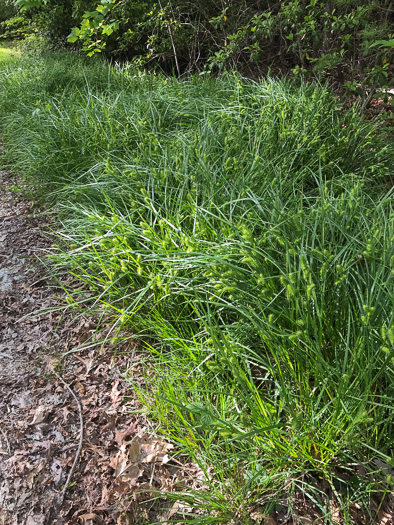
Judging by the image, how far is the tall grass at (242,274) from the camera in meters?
1.26

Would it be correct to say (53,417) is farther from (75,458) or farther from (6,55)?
(6,55)

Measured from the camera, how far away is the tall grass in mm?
1263

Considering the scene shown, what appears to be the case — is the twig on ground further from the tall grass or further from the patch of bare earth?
the tall grass

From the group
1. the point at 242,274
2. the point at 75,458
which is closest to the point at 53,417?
the point at 75,458

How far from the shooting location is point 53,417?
170 centimetres

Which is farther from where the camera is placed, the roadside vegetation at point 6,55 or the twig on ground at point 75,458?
the roadside vegetation at point 6,55

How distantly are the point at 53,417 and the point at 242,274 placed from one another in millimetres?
1075

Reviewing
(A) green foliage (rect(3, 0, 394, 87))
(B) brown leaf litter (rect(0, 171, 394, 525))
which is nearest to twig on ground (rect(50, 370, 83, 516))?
(B) brown leaf litter (rect(0, 171, 394, 525))

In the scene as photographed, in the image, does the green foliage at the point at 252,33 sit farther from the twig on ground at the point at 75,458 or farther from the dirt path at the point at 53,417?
the twig on ground at the point at 75,458

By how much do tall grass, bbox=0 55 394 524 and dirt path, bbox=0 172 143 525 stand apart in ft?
0.58

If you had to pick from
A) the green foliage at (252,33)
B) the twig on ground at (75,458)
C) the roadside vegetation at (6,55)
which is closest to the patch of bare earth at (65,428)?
the twig on ground at (75,458)

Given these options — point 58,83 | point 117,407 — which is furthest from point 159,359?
point 58,83

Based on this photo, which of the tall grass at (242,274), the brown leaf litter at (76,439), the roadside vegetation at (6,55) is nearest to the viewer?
the tall grass at (242,274)

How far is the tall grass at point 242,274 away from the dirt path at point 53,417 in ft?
0.58
